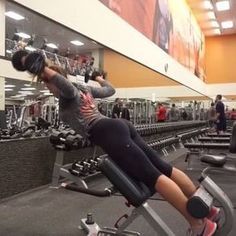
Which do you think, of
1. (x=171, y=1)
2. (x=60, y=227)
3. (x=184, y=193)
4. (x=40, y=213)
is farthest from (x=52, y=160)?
(x=171, y=1)

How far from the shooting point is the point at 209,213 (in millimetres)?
2117

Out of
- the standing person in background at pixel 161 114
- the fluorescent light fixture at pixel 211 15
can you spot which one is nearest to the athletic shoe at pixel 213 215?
the standing person in background at pixel 161 114

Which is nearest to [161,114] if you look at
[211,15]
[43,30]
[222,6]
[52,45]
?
[222,6]

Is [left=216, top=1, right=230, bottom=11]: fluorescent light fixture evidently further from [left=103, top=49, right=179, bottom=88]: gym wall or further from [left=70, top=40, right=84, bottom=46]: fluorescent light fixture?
[left=70, top=40, right=84, bottom=46]: fluorescent light fixture

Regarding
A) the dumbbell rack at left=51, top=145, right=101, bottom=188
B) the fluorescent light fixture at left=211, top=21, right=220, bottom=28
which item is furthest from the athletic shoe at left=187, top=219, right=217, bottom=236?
the fluorescent light fixture at left=211, top=21, right=220, bottom=28

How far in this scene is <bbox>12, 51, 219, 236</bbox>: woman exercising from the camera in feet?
6.93

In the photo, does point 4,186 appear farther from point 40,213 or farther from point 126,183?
point 126,183

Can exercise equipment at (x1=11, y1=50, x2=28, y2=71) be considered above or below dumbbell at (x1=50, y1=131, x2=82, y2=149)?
above

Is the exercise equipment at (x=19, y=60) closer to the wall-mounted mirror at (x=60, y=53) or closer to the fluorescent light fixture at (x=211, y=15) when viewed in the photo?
the wall-mounted mirror at (x=60, y=53)

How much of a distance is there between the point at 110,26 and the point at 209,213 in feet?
14.9

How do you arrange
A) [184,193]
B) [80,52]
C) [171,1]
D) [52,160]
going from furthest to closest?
[171,1]
[80,52]
[52,160]
[184,193]

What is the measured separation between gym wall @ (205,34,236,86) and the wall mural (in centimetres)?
253

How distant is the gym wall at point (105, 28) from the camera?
15.3ft

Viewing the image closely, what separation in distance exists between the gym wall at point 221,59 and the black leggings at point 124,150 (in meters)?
15.7
